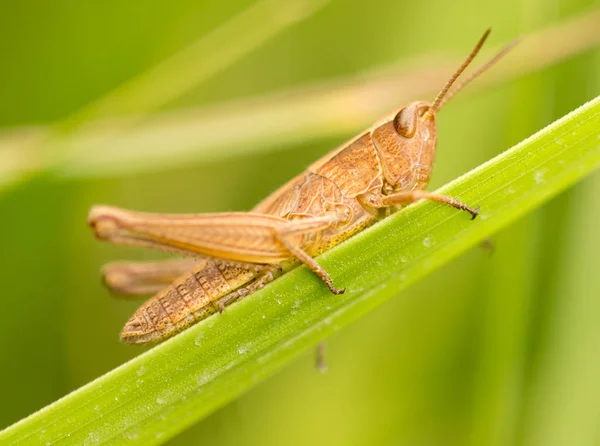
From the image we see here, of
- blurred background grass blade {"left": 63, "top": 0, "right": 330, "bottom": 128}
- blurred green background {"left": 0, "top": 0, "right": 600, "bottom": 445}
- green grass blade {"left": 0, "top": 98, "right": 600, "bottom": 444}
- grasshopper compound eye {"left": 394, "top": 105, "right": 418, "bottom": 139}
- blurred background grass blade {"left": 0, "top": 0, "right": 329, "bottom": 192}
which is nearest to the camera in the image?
green grass blade {"left": 0, "top": 98, "right": 600, "bottom": 444}

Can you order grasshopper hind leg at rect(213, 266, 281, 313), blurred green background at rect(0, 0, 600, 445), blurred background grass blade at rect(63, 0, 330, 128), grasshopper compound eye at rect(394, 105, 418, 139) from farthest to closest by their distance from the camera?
blurred background grass blade at rect(63, 0, 330, 128) → grasshopper compound eye at rect(394, 105, 418, 139) → blurred green background at rect(0, 0, 600, 445) → grasshopper hind leg at rect(213, 266, 281, 313)

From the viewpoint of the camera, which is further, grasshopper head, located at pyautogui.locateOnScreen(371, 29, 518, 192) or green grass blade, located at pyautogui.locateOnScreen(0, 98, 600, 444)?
grasshopper head, located at pyautogui.locateOnScreen(371, 29, 518, 192)

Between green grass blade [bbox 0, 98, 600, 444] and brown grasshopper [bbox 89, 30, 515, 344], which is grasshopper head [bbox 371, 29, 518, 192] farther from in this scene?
green grass blade [bbox 0, 98, 600, 444]

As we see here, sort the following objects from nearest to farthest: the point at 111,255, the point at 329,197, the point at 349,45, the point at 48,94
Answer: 1. the point at 329,197
2. the point at 48,94
3. the point at 111,255
4. the point at 349,45

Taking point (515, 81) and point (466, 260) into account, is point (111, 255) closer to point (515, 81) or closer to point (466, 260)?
point (466, 260)

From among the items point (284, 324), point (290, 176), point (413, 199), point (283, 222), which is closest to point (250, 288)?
point (283, 222)

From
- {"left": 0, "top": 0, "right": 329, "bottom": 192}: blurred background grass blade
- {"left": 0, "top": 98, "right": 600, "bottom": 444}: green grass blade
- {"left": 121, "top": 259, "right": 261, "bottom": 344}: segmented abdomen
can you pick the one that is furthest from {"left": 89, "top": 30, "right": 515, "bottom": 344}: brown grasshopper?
{"left": 0, "top": 0, "right": 329, "bottom": 192}: blurred background grass blade

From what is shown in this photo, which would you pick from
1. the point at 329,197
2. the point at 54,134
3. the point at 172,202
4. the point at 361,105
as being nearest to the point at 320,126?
the point at 361,105

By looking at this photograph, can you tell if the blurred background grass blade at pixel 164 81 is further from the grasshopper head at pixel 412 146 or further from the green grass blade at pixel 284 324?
the green grass blade at pixel 284 324
